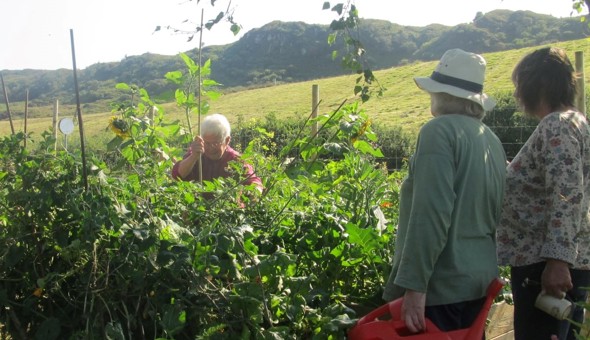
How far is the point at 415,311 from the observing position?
5.51ft

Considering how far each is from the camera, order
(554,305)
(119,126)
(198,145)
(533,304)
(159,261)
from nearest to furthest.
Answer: (159,261)
(554,305)
(533,304)
(119,126)
(198,145)

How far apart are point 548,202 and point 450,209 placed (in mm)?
505

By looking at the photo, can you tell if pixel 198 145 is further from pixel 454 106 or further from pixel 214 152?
pixel 454 106

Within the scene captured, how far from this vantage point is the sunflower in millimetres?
2582

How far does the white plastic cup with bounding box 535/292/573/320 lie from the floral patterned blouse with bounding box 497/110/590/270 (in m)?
0.12

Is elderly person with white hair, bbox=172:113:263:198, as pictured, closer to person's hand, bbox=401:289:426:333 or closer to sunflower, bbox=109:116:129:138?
sunflower, bbox=109:116:129:138

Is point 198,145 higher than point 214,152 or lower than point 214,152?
higher

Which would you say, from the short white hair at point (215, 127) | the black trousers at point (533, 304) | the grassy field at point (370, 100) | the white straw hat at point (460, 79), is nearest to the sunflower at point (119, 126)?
the short white hair at point (215, 127)

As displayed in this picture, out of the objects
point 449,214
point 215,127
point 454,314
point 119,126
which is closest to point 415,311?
point 454,314

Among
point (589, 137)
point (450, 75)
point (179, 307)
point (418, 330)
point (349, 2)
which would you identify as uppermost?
point (349, 2)

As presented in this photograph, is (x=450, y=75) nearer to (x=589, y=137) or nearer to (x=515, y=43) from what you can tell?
(x=589, y=137)

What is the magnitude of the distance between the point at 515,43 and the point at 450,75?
234 feet

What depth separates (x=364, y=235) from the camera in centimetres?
206

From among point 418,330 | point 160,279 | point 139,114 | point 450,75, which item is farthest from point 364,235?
point 139,114
